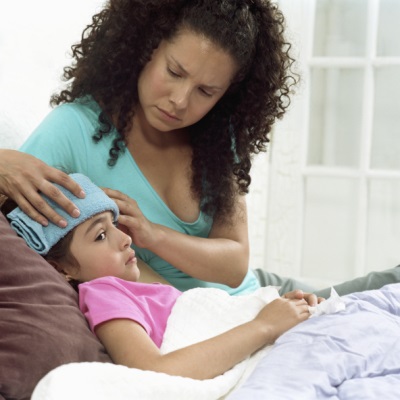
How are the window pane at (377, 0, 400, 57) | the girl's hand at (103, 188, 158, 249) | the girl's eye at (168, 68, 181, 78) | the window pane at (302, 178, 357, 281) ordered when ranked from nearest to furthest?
the girl's hand at (103, 188, 158, 249)
the girl's eye at (168, 68, 181, 78)
the window pane at (377, 0, 400, 57)
the window pane at (302, 178, 357, 281)

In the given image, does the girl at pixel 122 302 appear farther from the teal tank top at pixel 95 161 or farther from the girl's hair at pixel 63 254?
the teal tank top at pixel 95 161

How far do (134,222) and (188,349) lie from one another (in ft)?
1.77

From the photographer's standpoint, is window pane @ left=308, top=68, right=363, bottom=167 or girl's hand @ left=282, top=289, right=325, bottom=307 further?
window pane @ left=308, top=68, right=363, bottom=167

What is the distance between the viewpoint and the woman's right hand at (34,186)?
5.28ft

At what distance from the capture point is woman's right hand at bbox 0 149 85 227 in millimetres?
1609

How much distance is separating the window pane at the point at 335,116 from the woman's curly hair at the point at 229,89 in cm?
190

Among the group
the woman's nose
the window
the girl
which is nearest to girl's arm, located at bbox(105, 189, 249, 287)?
the girl

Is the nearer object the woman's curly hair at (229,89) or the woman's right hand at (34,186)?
the woman's right hand at (34,186)

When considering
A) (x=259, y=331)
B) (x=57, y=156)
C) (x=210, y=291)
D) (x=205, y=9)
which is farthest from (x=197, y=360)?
(x=205, y=9)

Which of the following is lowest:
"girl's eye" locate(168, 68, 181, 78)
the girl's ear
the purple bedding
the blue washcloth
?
the purple bedding

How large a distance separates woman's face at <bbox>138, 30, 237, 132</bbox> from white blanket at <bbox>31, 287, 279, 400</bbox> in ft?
1.64

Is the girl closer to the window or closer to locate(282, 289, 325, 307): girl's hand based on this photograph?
locate(282, 289, 325, 307): girl's hand

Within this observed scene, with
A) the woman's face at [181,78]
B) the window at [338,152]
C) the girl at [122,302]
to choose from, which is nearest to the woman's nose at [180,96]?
the woman's face at [181,78]

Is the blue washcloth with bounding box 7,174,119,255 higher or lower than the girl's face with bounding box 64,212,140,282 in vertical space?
higher
